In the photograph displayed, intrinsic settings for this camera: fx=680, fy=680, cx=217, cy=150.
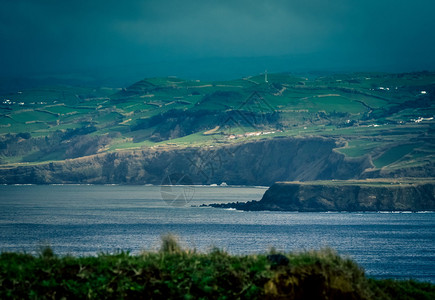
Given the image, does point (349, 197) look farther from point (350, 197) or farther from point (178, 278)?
point (178, 278)

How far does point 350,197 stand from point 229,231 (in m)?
56.2

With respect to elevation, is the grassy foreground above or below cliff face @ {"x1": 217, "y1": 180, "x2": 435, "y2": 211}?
above

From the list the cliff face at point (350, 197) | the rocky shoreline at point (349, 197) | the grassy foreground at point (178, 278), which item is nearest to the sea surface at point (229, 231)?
the rocky shoreline at point (349, 197)

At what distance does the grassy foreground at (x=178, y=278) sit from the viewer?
18781mm

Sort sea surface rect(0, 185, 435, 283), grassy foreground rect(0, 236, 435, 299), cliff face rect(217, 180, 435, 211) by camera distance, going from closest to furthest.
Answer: grassy foreground rect(0, 236, 435, 299) < sea surface rect(0, 185, 435, 283) < cliff face rect(217, 180, 435, 211)

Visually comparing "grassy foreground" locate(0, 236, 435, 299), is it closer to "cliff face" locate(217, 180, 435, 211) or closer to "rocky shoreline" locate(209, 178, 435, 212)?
"rocky shoreline" locate(209, 178, 435, 212)

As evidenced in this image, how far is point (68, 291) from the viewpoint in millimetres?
18750

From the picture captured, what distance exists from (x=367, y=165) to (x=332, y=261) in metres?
167

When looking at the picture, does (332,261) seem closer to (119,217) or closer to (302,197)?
(119,217)

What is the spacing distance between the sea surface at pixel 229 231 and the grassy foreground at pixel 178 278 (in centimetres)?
3184

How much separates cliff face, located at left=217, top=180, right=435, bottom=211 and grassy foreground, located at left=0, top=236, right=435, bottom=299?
122 meters

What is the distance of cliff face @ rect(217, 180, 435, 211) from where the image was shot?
14338cm

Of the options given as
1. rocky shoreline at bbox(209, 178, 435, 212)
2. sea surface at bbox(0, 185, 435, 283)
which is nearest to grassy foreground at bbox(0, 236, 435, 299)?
sea surface at bbox(0, 185, 435, 283)

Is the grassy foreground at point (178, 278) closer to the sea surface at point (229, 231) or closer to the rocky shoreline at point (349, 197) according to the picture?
the sea surface at point (229, 231)
